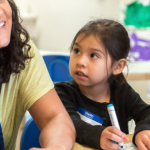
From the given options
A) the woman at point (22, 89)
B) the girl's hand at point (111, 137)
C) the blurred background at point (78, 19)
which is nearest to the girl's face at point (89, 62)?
the woman at point (22, 89)

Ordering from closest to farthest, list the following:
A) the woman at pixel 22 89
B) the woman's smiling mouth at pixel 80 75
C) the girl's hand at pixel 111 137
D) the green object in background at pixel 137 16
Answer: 1. the girl's hand at pixel 111 137
2. the woman at pixel 22 89
3. the woman's smiling mouth at pixel 80 75
4. the green object in background at pixel 137 16

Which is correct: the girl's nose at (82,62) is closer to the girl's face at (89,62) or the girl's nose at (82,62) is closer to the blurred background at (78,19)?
the girl's face at (89,62)

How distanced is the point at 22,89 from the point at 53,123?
18cm

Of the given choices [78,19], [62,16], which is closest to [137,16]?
[78,19]

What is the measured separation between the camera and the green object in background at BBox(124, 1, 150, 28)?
7.65 ft

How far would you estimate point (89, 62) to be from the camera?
800 mm

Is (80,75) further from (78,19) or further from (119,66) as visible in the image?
(78,19)

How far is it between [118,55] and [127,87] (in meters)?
0.14

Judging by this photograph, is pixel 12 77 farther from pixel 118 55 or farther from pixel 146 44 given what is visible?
pixel 146 44

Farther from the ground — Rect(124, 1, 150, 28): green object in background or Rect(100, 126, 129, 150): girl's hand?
Rect(100, 126, 129, 150): girl's hand

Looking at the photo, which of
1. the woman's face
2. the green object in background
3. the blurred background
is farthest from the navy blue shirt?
the green object in background

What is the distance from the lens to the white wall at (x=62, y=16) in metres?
2.57

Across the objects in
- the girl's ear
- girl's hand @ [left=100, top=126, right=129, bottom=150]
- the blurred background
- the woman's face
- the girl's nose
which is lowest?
the blurred background

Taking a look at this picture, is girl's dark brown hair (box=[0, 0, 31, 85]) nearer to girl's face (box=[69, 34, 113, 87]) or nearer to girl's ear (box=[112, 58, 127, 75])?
girl's face (box=[69, 34, 113, 87])
